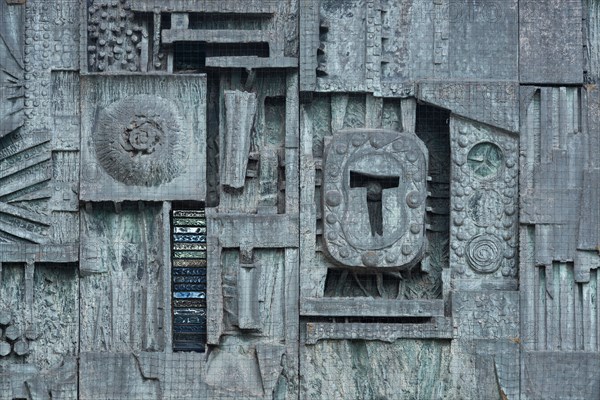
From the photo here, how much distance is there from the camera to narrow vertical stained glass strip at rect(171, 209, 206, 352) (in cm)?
1416

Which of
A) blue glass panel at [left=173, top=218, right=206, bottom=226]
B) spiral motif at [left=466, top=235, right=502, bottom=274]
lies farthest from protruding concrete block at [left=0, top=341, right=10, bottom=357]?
spiral motif at [left=466, top=235, right=502, bottom=274]

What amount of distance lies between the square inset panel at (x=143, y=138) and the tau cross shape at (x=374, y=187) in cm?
111

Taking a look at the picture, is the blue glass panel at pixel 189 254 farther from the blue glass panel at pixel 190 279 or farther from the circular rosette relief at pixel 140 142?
the circular rosette relief at pixel 140 142

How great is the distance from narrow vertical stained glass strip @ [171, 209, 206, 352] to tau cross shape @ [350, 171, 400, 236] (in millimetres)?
1163

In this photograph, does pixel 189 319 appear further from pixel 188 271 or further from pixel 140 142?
pixel 140 142

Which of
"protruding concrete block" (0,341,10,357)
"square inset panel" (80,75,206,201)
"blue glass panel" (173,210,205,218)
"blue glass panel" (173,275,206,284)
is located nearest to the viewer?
"protruding concrete block" (0,341,10,357)

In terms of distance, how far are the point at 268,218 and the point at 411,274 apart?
1.15 m

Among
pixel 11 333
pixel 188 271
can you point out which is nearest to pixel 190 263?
pixel 188 271

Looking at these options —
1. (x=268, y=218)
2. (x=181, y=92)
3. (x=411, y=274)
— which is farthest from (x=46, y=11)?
(x=411, y=274)

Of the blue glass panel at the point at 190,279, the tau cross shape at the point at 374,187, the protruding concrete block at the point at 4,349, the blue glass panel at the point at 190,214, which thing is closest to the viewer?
the protruding concrete block at the point at 4,349

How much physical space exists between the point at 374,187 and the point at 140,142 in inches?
67.1

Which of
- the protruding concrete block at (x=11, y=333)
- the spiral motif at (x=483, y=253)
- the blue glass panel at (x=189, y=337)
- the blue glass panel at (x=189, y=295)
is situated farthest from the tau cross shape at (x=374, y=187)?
the protruding concrete block at (x=11, y=333)

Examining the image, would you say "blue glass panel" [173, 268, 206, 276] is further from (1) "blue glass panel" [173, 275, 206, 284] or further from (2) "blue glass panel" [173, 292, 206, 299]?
(2) "blue glass panel" [173, 292, 206, 299]

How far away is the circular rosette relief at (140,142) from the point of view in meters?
13.8
